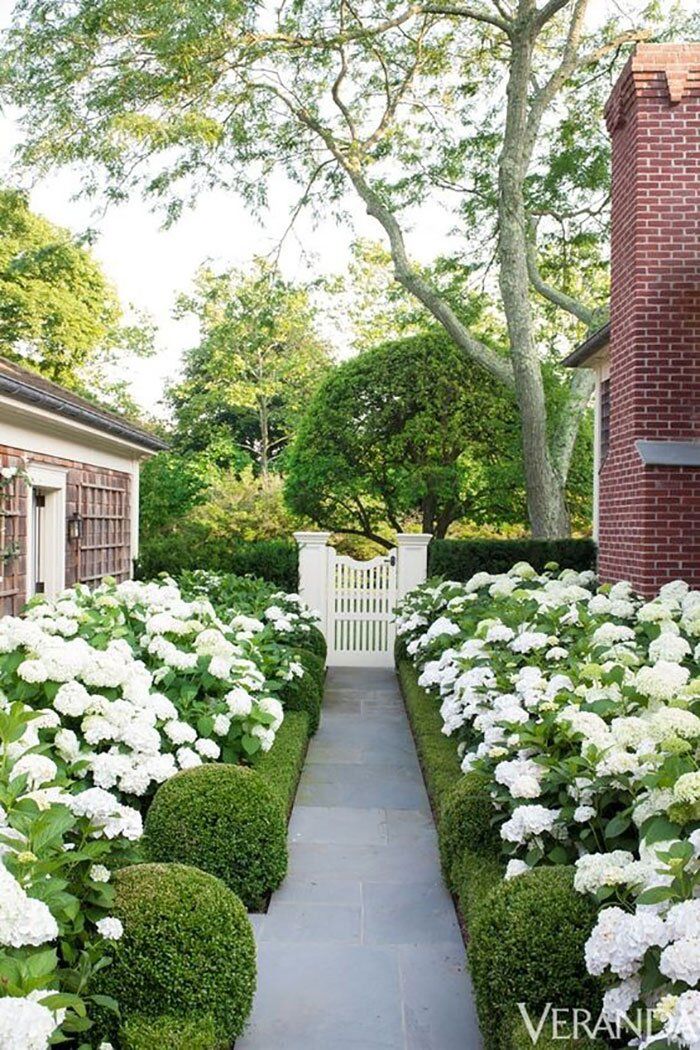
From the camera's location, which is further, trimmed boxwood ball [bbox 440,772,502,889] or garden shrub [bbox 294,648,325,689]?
garden shrub [bbox 294,648,325,689]

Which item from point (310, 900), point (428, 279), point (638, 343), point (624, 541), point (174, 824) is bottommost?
point (310, 900)

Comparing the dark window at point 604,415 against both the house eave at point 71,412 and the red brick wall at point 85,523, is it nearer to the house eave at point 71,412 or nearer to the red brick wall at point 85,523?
the house eave at point 71,412

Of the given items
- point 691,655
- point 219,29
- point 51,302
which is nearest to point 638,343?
point 691,655

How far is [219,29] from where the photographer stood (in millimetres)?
12219

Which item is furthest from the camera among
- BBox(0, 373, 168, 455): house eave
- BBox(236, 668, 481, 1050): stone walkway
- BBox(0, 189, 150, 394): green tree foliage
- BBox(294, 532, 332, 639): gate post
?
BBox(0, 189, 150, 394): green tree foliage

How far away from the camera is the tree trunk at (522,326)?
13.0m

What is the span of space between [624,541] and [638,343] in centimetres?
174

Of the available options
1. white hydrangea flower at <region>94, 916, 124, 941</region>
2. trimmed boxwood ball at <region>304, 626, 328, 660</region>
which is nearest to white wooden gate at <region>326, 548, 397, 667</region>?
trimmed boxwood ball at <region>304, 626, 328, 660</region>

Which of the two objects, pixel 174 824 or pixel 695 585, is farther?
pixel 695 585

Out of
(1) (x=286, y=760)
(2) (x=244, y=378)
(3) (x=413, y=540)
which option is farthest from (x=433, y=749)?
(2) (x=244, y=378)

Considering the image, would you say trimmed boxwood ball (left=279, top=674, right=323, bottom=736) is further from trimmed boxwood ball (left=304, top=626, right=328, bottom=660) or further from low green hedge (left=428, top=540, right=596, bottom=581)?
low green hedge (left=428, top=540, right=596, bottom=581)

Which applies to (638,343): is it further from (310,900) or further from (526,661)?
(310,900)

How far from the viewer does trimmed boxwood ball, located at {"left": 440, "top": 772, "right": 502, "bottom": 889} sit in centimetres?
436

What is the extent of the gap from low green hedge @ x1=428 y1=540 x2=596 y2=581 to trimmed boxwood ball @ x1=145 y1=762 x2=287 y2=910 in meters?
7.76
